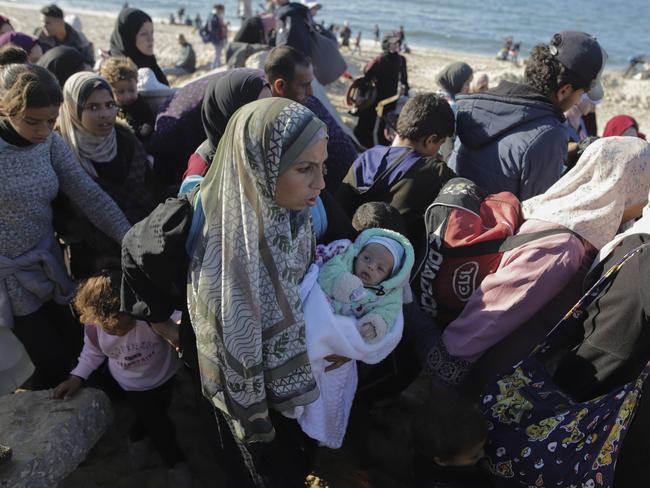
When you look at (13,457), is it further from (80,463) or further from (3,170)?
(3,170)

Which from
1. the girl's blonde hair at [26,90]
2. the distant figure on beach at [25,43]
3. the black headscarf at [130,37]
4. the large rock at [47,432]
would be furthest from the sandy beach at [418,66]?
the large rock at [47,432]

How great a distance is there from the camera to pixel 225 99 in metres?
2.74

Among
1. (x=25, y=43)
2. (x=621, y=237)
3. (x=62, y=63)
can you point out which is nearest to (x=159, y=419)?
(x=621, y=237)

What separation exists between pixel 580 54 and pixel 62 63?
141 inches

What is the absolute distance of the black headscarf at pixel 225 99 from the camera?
107 inches

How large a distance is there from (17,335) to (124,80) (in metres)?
1.97

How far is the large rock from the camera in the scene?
7.64ft

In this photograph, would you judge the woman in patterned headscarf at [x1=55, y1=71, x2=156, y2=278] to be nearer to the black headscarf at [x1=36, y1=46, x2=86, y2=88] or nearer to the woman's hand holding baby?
the woman's hand holding baby

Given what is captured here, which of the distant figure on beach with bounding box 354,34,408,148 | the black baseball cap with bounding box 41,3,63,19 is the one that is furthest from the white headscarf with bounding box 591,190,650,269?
the black baseball cap with bounding box 41,3,63,19

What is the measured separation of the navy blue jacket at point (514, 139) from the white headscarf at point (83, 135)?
2.09m

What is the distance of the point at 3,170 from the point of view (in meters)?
2.40

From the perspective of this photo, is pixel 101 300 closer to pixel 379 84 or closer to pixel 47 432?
pixel 47 432

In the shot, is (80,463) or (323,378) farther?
(80,463)

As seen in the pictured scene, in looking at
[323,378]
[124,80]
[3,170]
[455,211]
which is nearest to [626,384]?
[455,211]
